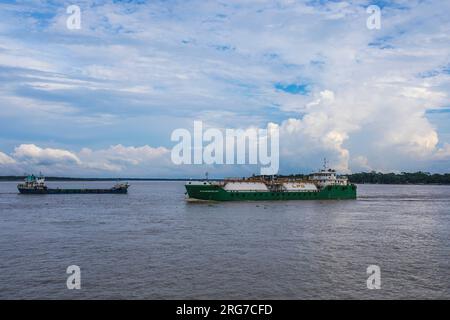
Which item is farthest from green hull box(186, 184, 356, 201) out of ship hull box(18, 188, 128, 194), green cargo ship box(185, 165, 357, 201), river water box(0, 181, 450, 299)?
ship hull box(18, 188, 128, 194)

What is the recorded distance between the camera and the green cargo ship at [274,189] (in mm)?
84312

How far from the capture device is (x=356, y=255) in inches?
1280

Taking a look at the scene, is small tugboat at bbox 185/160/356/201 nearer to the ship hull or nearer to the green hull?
the green hull

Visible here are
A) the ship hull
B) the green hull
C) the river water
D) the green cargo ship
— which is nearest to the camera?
the river water

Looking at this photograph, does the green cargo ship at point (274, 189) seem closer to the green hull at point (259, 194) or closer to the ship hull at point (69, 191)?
the green hull at point (259, 194)

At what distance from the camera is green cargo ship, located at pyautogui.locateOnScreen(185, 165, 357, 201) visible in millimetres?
84312

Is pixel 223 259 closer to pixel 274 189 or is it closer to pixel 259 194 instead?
pixel 259 194

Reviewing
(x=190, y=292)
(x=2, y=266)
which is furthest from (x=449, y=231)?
(x=2, y=266)

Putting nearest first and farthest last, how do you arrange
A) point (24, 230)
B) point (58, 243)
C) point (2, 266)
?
point (2, 266) < point (58, 243) < point (24, 230)

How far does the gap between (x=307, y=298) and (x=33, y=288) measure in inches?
558

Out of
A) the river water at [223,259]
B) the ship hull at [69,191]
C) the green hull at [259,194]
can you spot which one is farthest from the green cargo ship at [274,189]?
the ship hull at [69,191]

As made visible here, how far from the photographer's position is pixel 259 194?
88000mm
